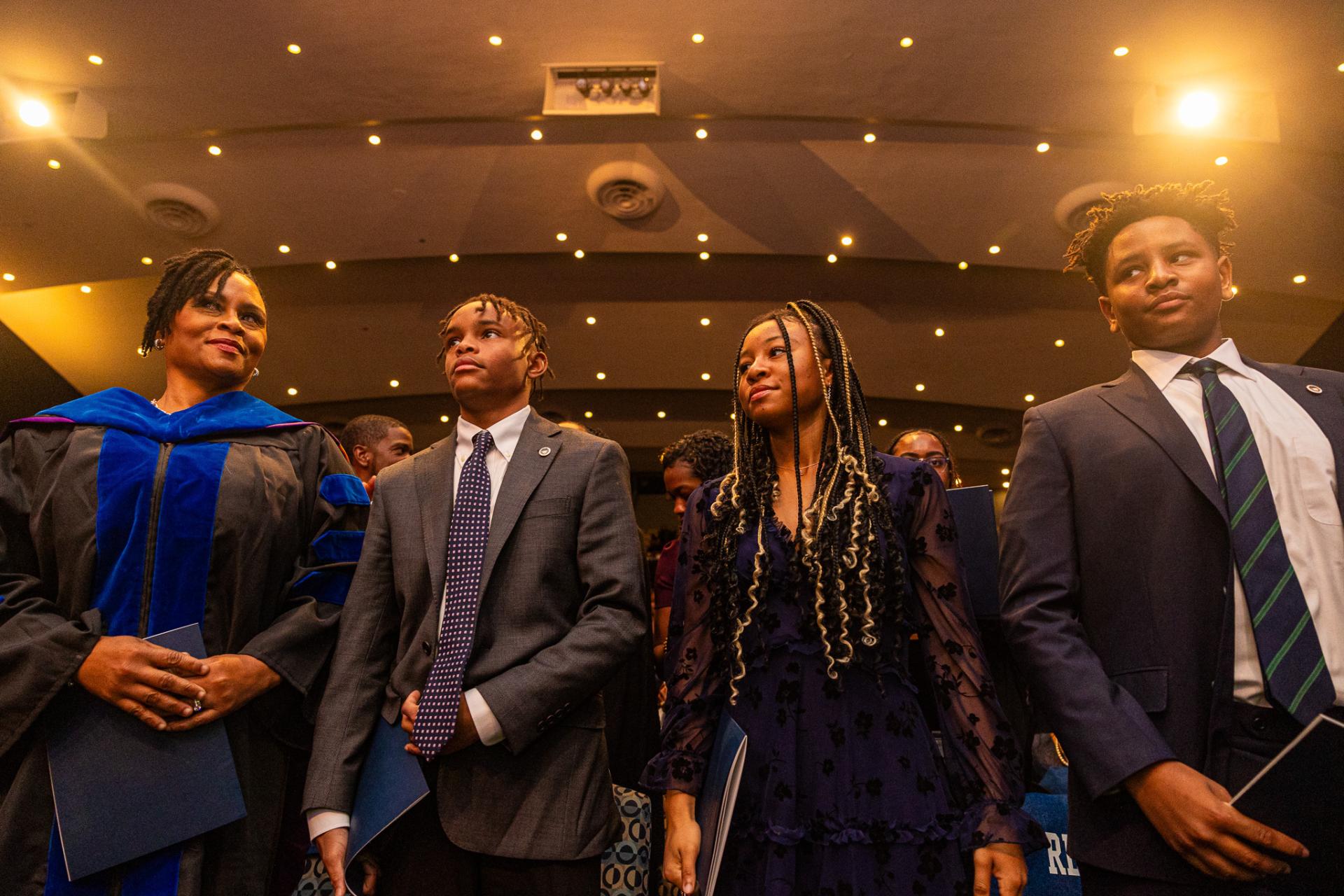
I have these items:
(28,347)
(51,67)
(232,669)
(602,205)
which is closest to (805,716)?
(232,669)

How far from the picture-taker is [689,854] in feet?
4.63

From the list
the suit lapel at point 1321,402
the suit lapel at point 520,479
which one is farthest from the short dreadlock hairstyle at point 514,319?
the suit lapel at point 1321,402

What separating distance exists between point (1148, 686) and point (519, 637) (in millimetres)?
1104

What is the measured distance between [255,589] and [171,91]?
20.6 ft

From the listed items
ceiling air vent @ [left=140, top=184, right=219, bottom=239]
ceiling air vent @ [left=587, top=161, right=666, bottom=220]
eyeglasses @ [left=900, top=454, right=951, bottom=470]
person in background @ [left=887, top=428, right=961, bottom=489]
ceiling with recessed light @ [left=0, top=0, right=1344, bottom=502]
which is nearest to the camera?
eyeglasses @ [left=900, top=454, right=951, bottom=470]

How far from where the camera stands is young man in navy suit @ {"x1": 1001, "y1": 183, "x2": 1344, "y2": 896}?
4.01 feet

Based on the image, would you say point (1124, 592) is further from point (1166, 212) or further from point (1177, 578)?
point (1166, 212)

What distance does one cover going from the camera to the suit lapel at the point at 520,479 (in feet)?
5.50

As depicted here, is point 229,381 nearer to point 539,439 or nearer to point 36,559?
point 36,559

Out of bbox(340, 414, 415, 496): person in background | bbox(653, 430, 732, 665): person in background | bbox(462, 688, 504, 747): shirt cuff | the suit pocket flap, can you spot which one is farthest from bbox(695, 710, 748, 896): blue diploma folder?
bbox(340, 414, 415, 496): person in background

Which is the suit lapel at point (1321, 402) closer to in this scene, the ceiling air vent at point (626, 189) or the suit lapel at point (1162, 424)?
the suit lapel at point (1162, 424)

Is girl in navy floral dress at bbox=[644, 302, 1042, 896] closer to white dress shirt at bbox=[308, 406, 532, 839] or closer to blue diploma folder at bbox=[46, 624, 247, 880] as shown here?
white dress shirt at bbox=[308, 406, 532, 839]

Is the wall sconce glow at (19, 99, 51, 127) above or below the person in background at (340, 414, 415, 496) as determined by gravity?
above

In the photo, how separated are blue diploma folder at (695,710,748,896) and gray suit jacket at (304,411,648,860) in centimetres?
26
